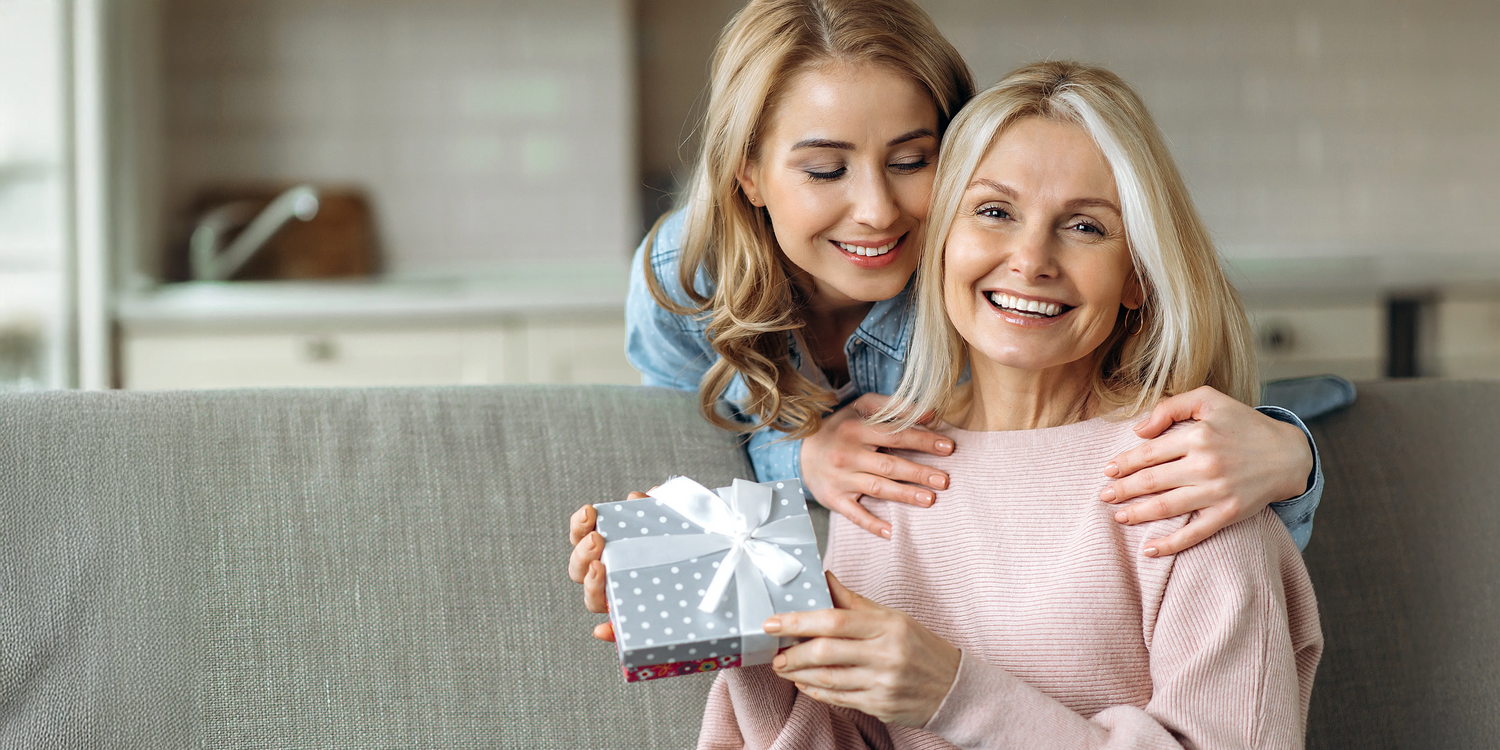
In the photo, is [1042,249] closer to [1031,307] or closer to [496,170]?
[1031,307]

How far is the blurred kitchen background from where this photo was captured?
301 cm

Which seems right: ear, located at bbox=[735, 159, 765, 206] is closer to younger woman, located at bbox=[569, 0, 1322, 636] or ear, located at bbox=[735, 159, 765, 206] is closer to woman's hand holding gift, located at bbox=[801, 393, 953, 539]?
younger woman, located at bbox=[569, 0, 1322, 636]

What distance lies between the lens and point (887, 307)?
144cm

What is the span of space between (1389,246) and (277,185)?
3.61 m

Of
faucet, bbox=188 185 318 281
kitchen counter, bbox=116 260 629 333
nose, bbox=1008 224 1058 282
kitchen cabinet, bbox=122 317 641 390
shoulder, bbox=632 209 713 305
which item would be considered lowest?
kitchen cabinet, bbox=122 317 641 390

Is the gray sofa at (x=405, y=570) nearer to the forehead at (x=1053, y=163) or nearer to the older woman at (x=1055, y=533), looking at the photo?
the older woman at (x=1055, y=533)

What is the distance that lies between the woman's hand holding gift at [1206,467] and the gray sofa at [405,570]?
390 mm

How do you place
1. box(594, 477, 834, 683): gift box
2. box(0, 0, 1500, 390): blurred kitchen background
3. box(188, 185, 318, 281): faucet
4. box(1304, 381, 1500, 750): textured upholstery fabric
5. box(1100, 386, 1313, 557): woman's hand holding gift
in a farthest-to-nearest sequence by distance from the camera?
box(188, 185, 318, 281): faucet → box(0, 0, 1500, 390): blurred kitchen background → box(1304, 381, 1500, 750): textured upholstery fabric → box(1100, 386, 1313, 557): woman's hand holding gift → box(594, 477, 834, 683): gift box

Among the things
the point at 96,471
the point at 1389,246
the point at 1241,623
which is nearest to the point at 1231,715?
the point at 1241,623

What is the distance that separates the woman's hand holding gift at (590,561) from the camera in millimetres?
1010

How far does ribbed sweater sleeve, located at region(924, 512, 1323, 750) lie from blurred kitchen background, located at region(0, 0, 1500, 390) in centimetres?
191

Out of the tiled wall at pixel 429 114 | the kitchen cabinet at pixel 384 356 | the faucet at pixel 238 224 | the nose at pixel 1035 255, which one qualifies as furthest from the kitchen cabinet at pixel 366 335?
the nose at pixel 1035 255

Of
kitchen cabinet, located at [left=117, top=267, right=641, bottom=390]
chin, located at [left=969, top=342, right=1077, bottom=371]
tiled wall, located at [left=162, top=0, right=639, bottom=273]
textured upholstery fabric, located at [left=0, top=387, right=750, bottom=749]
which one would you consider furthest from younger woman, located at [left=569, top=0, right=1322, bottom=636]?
tiled wall, located at [left=162, top=0, right=639, bottom=273]

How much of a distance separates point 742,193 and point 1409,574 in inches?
36.1
